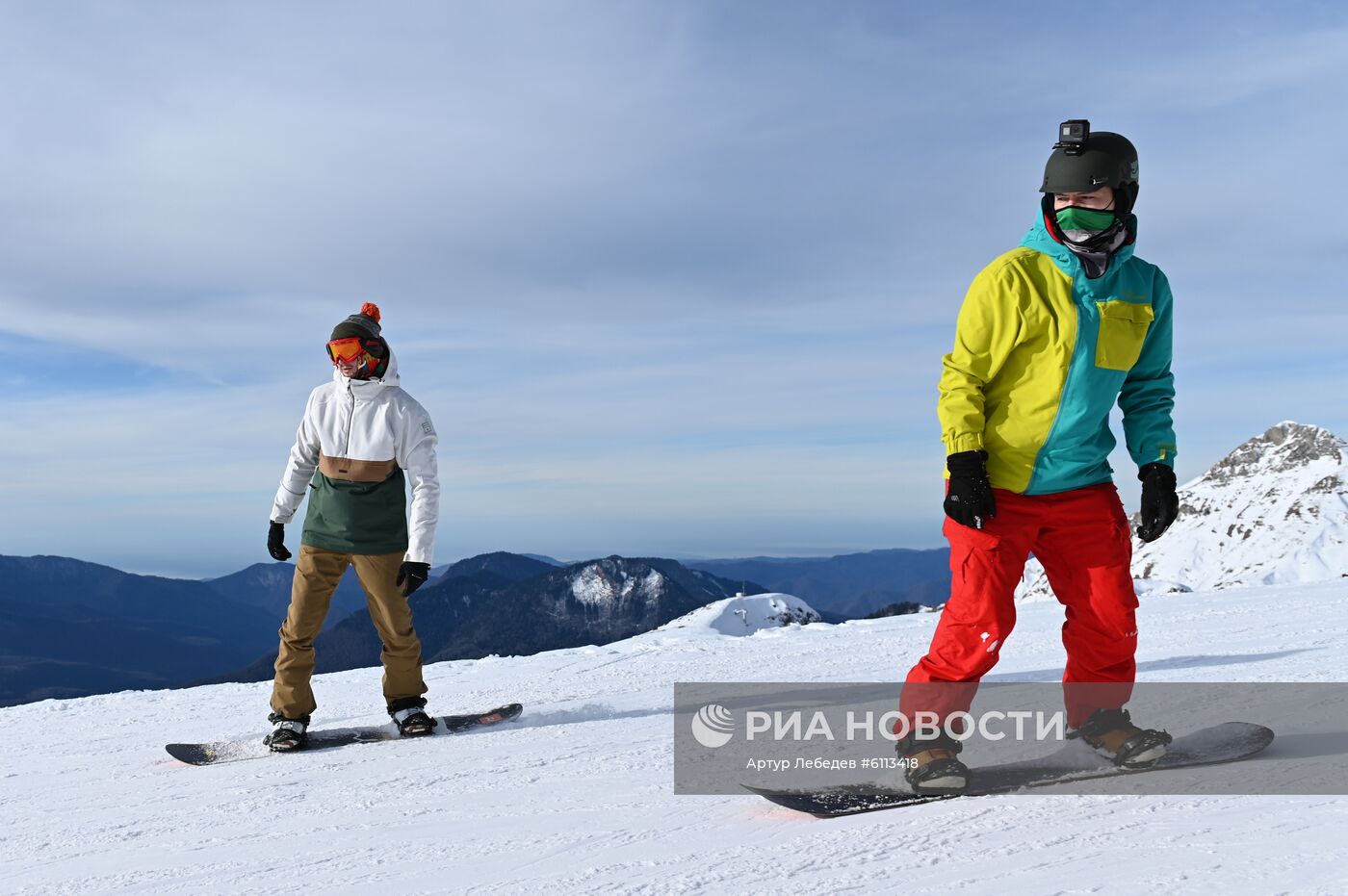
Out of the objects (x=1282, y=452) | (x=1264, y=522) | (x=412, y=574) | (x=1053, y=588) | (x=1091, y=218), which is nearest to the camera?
(x=1091, y=218)

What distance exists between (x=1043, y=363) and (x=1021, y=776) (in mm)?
1333

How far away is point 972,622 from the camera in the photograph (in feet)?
9.66

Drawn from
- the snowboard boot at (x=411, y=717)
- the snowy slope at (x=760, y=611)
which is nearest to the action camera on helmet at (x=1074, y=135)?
the snowboard boot at (x=411, y=717)

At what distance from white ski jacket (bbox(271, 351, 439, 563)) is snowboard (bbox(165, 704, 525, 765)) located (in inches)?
36.4

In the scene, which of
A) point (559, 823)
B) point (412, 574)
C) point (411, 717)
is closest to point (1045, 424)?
point (559, 823)

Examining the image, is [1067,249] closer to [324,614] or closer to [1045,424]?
[1045,424]

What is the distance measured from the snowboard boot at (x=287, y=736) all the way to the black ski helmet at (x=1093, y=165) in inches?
167

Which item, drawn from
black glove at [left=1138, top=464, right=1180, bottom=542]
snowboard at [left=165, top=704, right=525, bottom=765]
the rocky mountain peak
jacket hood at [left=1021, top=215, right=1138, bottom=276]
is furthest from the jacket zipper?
the rocky mountain peak

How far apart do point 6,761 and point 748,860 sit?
449 centimetres

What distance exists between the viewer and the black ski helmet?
9.62 ft

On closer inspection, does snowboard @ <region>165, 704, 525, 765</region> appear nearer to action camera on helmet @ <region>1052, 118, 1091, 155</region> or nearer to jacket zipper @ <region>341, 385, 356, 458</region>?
jacket zipper @ <region>341, 385, 356, 458</region>

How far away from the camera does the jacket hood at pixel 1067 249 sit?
297 cm

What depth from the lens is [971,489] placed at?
287 centimetres

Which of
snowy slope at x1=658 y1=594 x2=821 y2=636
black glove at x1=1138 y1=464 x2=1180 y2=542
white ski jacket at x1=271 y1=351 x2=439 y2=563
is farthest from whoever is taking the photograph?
snowy slope at x1=658 y1=594 x2=821 y2=636
